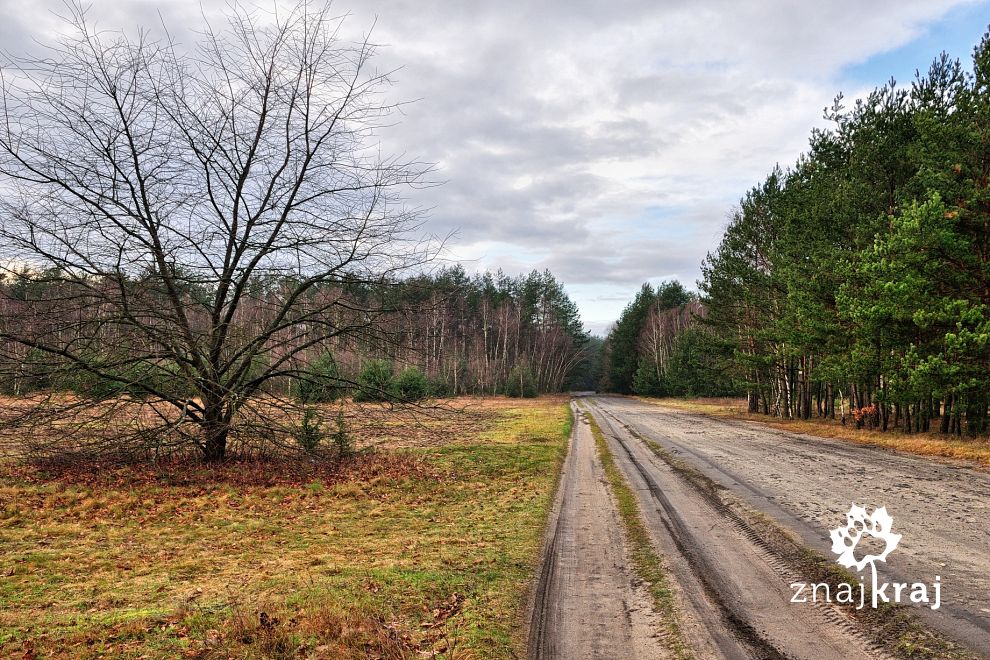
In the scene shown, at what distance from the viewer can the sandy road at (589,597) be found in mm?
3898

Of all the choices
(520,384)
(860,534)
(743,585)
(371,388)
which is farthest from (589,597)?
(520,384)

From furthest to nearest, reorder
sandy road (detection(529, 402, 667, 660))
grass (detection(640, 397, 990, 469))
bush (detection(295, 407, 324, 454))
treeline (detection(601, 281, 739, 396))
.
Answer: treeline (detection(601, 281, 739, 396)), grass (detection(640, 397, 990, 469)), bush (detection(295, 407, 324, 454)), sandy road (detection(529, 402, 667, 660))

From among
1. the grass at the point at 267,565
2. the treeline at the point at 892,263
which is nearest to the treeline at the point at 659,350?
the treeline at the point at 892,263

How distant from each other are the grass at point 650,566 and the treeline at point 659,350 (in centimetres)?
4348

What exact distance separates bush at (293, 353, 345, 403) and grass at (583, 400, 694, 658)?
19.5ft

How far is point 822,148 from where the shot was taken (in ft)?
78.2

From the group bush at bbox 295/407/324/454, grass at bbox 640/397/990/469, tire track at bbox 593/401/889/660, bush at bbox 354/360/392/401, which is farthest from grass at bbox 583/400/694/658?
grass at bbox 640/397/990/469

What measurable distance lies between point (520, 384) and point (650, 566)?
51.5 m

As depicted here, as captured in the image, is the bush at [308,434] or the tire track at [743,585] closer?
the tire track at [743,585]

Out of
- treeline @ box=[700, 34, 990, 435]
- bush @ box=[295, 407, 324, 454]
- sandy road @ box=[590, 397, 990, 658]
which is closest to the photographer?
sandy road @ box=[590, 397, 990, 658]

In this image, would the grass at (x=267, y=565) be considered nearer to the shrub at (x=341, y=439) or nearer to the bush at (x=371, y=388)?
the shrub at (x=341, y=439)

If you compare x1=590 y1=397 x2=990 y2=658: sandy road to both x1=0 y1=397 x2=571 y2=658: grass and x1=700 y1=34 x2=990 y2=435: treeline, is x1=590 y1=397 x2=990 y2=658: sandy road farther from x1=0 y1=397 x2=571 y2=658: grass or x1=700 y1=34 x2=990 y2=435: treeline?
x1=700 y1=34 x2=990 y2=435: treeline

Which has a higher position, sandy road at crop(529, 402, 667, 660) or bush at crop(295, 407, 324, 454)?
bush at crop(295, 407, 324, 454)

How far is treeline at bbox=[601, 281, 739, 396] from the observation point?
185 feet
